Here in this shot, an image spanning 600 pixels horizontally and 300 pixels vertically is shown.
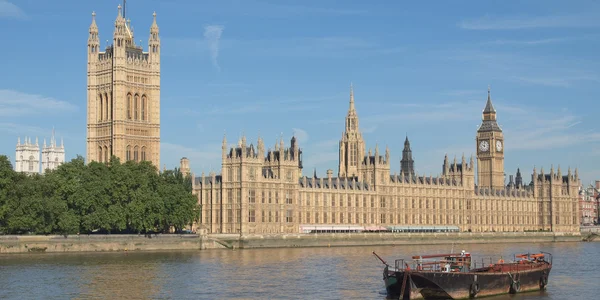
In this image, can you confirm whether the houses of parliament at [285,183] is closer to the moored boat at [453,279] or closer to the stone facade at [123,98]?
the stone facade at [123,98]

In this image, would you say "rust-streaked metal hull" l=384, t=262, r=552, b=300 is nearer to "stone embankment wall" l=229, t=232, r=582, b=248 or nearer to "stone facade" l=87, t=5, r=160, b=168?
"stone embankment wall" l=229, t=232, r=582, b=248

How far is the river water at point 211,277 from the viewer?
211 feet

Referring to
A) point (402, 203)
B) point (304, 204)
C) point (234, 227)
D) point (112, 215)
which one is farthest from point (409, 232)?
point (112, 215)

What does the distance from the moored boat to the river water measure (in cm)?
119

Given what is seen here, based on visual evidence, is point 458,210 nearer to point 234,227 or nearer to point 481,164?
point 481,164

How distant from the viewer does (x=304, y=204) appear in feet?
456

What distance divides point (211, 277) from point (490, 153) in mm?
128414

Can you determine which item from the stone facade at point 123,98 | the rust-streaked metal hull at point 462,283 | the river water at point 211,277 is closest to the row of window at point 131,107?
the stone facade at point 123,98

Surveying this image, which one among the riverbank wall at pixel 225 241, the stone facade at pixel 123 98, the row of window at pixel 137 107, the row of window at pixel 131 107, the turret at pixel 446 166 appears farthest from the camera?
the turret at pixel 446 166

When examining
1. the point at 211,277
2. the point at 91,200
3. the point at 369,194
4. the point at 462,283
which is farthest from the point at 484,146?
the point at 462,283

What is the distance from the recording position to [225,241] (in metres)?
119

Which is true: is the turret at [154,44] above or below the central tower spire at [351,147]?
above

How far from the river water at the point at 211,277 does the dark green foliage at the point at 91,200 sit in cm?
555

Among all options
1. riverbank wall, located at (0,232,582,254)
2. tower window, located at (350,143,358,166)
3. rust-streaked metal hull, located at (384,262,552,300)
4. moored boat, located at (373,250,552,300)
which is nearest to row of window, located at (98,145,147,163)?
riverbank wall, located at (0,232,582,254)
